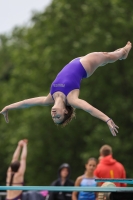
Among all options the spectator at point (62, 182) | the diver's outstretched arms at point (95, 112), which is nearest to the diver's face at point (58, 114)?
the diver's outstretched arms at point (95, 112)

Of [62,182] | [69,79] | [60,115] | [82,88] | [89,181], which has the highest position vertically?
[82,88]

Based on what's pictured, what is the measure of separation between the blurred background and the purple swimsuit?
15.9 m

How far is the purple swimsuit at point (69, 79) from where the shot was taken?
971 cm

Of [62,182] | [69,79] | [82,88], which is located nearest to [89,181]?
[62,182]

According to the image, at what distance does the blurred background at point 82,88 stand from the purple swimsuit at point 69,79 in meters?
15.9

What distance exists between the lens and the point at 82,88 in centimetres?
→ 2850

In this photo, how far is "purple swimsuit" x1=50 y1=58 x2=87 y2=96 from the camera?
971 cm

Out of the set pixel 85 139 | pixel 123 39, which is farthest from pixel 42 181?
pixel 123 39

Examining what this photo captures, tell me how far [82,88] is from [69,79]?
18.7 meters

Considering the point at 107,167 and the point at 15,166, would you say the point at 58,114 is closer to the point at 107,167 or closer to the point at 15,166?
the point at 15,166

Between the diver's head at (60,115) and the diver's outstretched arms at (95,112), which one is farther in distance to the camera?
the diver's head at (60,115)

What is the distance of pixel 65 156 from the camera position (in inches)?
1160

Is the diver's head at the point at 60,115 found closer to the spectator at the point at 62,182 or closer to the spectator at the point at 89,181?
the spectator at the point at 89,181

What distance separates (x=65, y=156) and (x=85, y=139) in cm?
217
